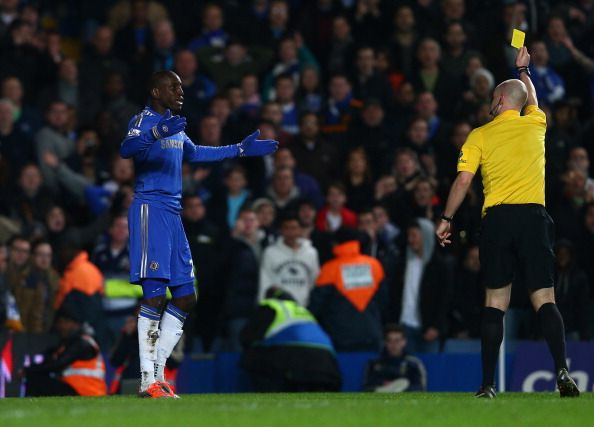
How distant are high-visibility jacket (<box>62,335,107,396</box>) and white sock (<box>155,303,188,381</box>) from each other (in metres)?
3.42

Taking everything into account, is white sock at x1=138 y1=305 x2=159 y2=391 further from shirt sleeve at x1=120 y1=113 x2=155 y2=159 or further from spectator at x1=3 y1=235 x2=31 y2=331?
spectator at x1=3 y1=235 x2=31 y2=331

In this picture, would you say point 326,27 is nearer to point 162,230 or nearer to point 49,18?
point 49,18

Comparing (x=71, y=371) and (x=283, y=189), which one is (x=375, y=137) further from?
(x=71, y=371)

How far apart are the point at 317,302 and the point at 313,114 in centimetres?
353

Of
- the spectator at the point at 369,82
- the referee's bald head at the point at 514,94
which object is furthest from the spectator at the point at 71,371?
the spectator at the point at 369,82

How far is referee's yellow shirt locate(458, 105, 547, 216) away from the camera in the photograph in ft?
37.7

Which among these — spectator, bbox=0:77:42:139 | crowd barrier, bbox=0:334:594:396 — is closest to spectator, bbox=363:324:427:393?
crowd barrier, bbox=0:334:594:396

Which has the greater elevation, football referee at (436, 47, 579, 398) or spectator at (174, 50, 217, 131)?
spectator at (174, 50, 217, 131)

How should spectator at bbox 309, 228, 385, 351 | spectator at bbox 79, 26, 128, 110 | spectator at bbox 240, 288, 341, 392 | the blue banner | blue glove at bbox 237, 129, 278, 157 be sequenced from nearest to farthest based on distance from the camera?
blue glove at bbox 237, 129, 278, 157, spectator at bbox 240, 288, 341, 392, the blue banner, spectator at bbox 309, 228, 385, 351, spectator at bbox 79, 26, 128, 110

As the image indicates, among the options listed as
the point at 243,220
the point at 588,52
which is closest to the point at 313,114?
the point at 243,220

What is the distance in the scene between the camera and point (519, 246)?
37.5ft

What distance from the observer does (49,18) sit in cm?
2348

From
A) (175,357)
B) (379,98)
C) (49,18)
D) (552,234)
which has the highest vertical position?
(49,18)

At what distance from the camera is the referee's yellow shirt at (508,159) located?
11477 mm
